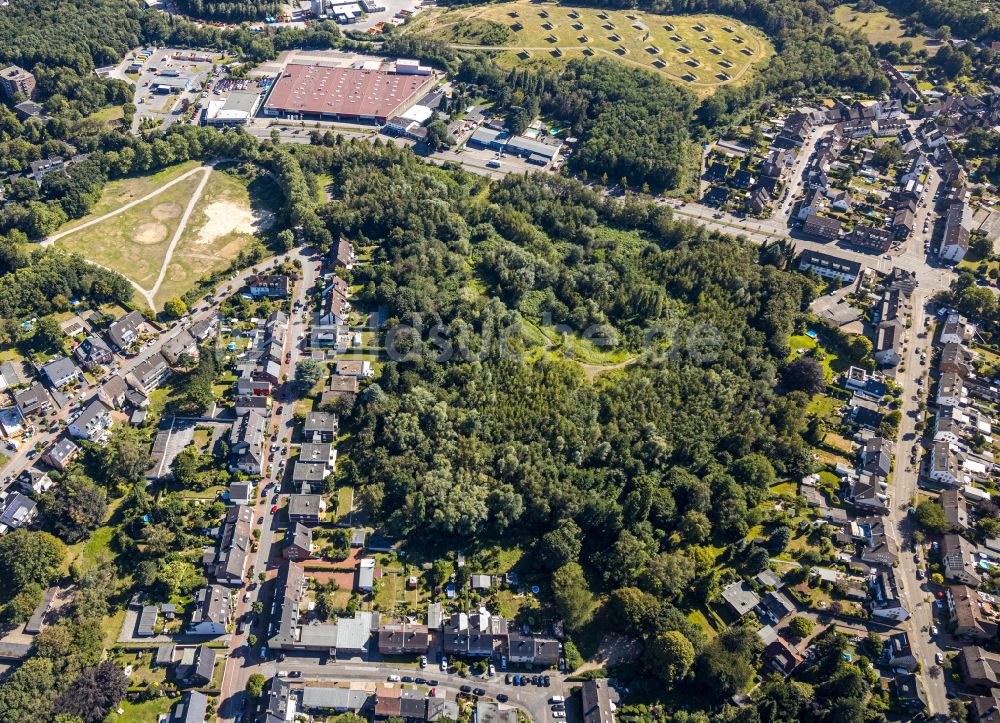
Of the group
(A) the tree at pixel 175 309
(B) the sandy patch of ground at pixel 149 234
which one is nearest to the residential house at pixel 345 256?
(A) the tree at pixel 175 309

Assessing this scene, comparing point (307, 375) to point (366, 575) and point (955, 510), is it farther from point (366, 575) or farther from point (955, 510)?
point (955, 510)

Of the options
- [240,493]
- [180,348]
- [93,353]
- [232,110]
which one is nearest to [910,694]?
[240,493]

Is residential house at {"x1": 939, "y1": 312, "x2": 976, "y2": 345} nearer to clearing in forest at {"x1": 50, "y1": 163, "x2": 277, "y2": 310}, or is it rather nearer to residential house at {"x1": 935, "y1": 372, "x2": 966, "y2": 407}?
residential house at {"x1": 935, "y1": 372, "x2": 966, "y2": 407}

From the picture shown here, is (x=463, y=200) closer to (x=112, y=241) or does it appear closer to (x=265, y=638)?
(x=112, y=241)

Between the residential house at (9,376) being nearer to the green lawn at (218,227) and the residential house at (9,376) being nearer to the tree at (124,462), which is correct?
the tree at (124,462)

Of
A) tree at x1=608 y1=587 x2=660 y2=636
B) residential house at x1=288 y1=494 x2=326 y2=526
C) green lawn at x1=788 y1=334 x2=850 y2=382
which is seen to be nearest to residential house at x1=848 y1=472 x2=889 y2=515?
green lawn at x1=788 y1=334 x2=850 y2=382

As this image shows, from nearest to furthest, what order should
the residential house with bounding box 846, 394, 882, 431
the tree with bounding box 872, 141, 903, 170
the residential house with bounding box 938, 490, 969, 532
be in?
the residential house with bounding box 938, 490, 969, 532
the residential house with bounding box 846, 394, 882, 431
the tree with bounding box 872, 141, 903, 170
